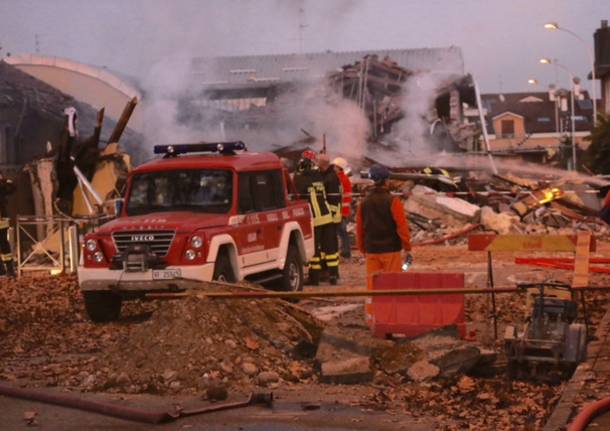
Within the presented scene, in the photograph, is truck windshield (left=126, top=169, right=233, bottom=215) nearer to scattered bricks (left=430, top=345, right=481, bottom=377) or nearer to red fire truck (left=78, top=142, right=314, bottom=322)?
red fire truck (left=78, top=142, right=314, bottom=322)

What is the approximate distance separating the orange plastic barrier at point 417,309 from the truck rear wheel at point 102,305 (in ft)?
13.5

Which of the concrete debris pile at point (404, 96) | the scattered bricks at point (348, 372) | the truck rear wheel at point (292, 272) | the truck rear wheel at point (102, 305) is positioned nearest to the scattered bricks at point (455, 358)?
the scattered bricks at point (348, 372)

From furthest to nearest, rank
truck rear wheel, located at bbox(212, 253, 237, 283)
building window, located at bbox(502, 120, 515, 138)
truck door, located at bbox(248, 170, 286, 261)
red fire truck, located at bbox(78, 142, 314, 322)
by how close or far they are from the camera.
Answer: building window, located at bbox(502, 120, 515, 138)
truck door, located at bbox(248, 170, 286, 261)
truck rear wheel, located at bbox(212, 253, 237, 283)
red fire truck, located at bbox(78, 142, 314, 322)

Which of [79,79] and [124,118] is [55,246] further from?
[79,79]

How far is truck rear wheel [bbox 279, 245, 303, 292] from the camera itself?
18328 mm

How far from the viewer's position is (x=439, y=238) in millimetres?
30375

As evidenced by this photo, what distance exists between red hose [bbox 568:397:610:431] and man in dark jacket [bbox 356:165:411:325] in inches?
198

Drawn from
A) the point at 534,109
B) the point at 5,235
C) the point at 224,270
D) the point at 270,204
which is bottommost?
the point at 224,270

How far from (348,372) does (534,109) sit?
369 feet

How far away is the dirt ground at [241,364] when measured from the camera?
34.8 feet

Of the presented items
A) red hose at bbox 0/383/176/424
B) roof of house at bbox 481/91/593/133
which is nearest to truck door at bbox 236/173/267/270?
red hose at bbox 0/383/176/424

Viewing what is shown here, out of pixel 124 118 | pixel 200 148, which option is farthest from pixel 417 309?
pixel 124 118

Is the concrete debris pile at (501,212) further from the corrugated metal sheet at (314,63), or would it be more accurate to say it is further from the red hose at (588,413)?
the red hose at (588,413)

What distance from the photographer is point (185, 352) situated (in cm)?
1217
